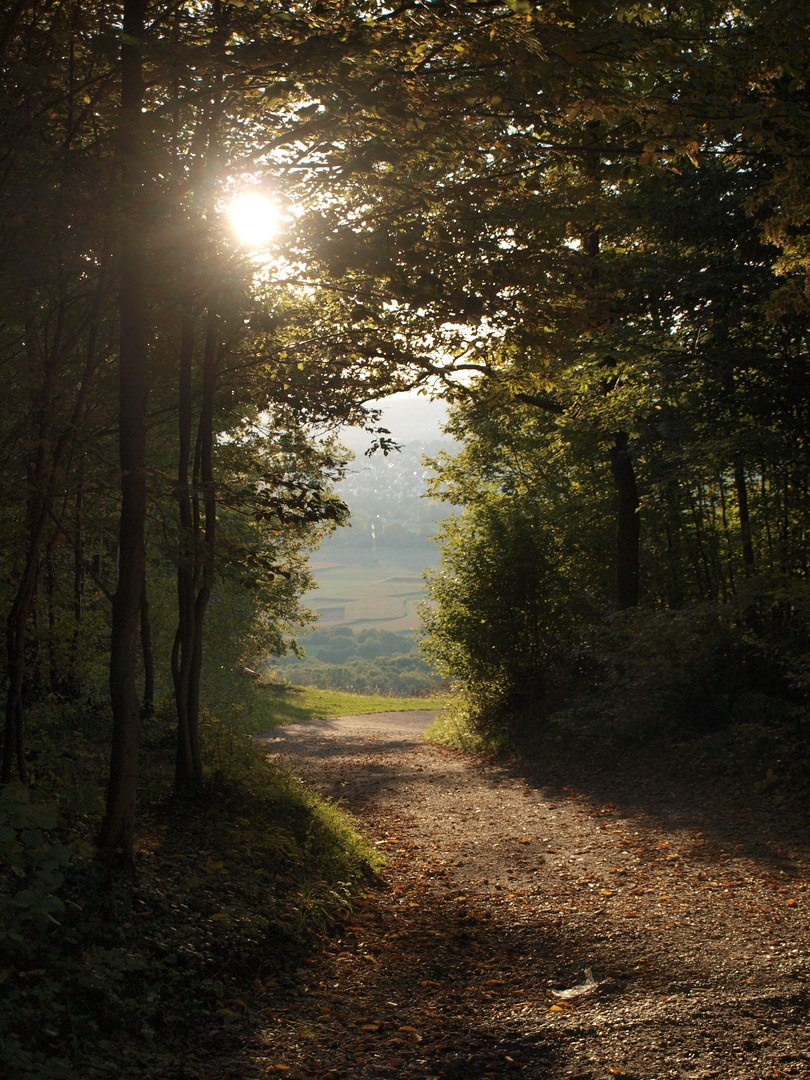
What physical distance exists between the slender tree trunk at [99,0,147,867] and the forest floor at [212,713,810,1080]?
5.36 feet

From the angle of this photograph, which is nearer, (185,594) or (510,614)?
(185,594)

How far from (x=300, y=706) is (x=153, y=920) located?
88.1 feet

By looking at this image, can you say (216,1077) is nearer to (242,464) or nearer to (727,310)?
(242,464)

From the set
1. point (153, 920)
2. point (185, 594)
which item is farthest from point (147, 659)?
point (153, 920)

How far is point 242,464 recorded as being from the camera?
8.25 m

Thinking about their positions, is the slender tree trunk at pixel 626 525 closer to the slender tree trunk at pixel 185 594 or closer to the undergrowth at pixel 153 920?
the undergrowth at pixel 153 920

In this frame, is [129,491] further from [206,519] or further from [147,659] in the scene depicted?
[147,659]

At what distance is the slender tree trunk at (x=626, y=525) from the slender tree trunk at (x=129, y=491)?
10.3m

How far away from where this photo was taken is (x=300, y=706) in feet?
102

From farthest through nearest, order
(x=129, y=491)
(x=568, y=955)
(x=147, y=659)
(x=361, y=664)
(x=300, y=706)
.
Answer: (x=361, y=664) → (x=300, y=706) → (x=147, y=659) → (x=129, y=491) → (x=568, y=955)

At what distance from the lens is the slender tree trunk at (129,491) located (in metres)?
5.11

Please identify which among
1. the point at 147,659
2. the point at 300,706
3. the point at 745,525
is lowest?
the point at 300,706

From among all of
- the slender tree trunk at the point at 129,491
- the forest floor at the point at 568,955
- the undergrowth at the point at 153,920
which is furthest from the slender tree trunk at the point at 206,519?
the forest floor at the point at 568,955

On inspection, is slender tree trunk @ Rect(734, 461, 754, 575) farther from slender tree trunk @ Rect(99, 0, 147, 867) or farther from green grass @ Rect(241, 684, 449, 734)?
slender tree trunk @ Rect(99, 0, 147, 867)
